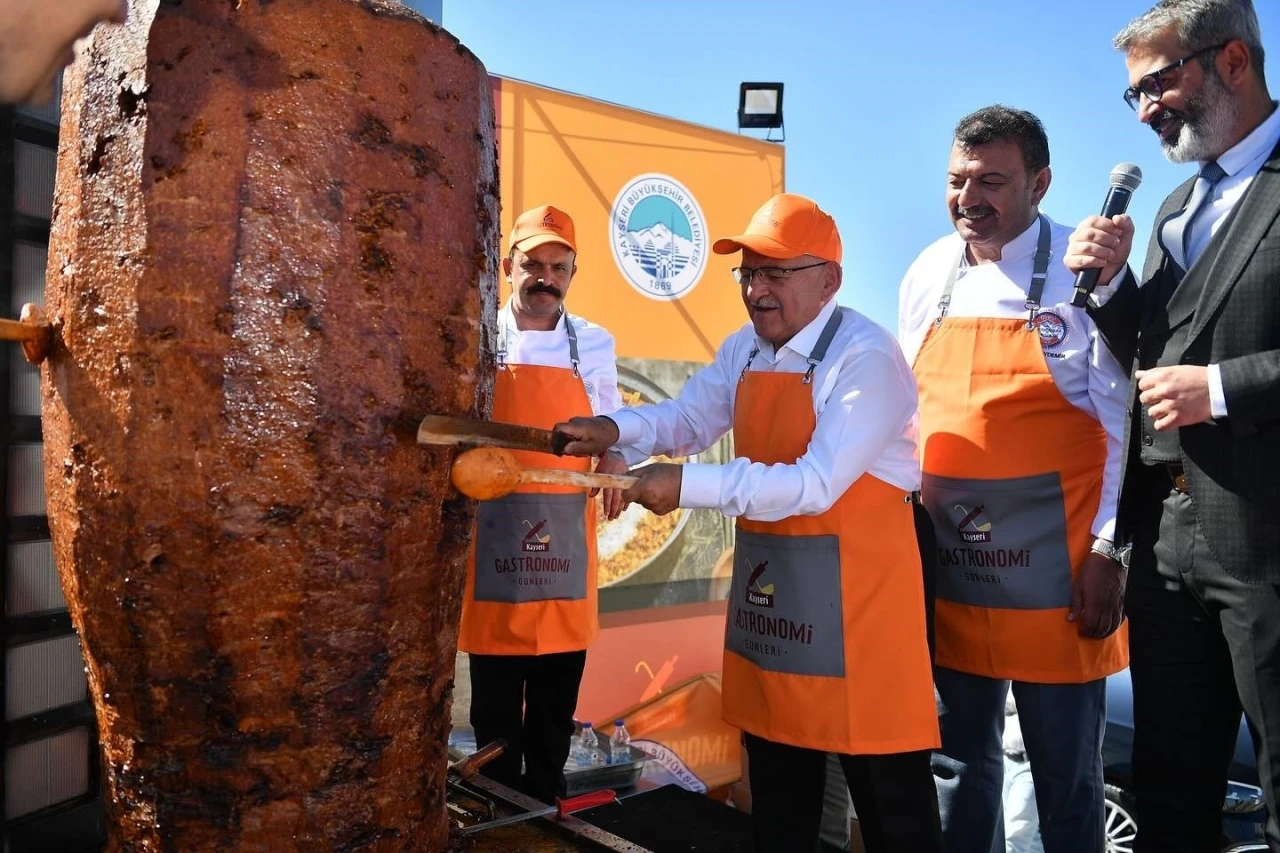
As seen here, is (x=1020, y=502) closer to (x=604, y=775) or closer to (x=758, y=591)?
(x=758, y=591)

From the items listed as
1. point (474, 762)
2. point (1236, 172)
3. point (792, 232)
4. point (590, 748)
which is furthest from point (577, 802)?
point (590, 748)

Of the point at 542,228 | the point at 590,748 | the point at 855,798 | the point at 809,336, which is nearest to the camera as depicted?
the point at 855,798

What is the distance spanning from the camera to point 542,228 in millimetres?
3281

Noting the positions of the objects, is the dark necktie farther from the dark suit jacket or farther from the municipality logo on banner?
the municipality logo on banner

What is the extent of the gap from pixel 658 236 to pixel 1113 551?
3647mm

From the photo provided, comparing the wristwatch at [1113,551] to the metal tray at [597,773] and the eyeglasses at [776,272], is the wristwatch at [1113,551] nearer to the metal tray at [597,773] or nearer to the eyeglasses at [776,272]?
the eyeglasses at [776,272]

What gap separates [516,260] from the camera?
3.31m

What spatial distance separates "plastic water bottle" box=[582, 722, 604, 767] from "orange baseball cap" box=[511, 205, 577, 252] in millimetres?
2175

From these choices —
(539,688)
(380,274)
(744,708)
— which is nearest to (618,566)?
(539,688)

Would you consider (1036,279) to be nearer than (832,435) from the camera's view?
No

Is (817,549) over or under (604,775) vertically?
over

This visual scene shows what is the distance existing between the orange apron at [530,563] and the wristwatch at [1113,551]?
160 centimetres

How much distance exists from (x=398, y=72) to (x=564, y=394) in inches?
79.1

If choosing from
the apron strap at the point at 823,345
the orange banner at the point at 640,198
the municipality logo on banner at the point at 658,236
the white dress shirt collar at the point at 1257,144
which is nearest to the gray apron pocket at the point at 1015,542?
the apron strap at the point at 823,345
